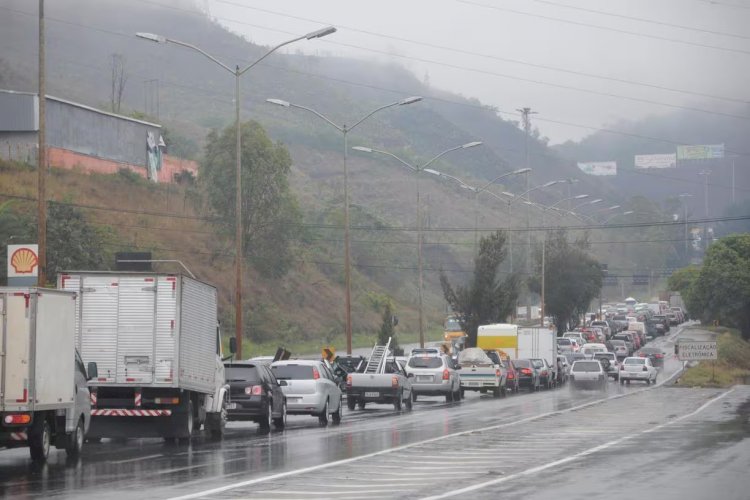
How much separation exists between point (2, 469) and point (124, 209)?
67876 mm

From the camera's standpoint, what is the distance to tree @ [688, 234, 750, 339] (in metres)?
105

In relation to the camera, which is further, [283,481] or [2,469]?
[2,469]

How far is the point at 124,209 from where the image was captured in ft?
282

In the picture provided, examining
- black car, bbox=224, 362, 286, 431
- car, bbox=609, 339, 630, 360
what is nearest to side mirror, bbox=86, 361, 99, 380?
black car, bbox=224, 362, 286, 431

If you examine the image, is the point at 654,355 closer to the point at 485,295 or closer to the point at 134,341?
the point at 485,295

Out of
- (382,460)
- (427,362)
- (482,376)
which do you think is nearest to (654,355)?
(482,376)

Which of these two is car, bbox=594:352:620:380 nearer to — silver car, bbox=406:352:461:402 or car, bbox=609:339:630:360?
car, bbox=609:339:630:360

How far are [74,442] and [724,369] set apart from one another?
52952 mm

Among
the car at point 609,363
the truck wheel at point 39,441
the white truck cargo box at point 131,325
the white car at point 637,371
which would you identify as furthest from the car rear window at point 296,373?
the car at point 609,363

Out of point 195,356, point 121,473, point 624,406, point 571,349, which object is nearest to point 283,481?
point 121,473

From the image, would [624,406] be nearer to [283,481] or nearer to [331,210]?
[283,481]

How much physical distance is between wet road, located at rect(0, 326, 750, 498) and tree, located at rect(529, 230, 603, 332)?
73.4 meters

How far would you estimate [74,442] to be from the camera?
2203cm

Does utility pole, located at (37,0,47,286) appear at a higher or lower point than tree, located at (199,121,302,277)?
lower
